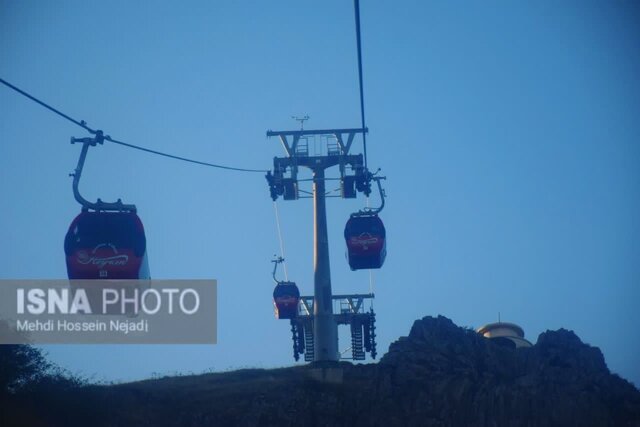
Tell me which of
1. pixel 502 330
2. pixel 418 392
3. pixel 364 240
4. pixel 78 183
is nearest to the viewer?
pixel 78 183

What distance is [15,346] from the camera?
3991 centimetres

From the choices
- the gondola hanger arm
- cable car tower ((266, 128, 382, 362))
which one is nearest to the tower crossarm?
cable car tower ((266, 128, 382, 362))

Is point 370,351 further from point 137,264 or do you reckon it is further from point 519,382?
point 137,264

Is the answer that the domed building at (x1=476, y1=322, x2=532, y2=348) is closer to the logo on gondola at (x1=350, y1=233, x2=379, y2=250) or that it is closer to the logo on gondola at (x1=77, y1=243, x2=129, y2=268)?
the logo on gondola at (x1=350, y1=233, x2=379, y2=250)

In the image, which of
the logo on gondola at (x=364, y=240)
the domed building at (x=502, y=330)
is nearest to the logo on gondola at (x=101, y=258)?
the logo on gondola at (x=364, y=240)

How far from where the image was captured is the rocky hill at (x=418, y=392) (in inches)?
1518

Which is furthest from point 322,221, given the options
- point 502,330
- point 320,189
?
point 502,330

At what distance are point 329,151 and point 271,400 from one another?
13.0 metres

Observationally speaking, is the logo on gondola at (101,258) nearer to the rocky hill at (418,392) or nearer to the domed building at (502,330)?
the rocky hill at (418,392)

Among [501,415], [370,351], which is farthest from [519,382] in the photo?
[370,351]

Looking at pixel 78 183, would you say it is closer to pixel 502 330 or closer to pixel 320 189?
pixel 320 189

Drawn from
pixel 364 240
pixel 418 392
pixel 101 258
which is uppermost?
pixel 364 240

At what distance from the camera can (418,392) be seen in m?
41.3

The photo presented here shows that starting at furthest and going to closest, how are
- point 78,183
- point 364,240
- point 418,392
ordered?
point 418,392 → point 364,240 → point 78,183
